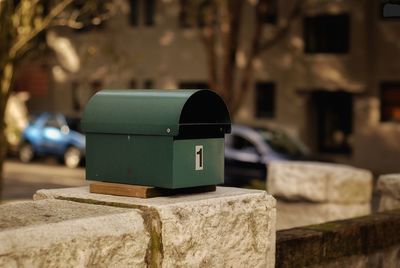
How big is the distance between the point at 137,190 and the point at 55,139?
1159 inches

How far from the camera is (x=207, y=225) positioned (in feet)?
14.0

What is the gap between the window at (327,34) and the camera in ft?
108

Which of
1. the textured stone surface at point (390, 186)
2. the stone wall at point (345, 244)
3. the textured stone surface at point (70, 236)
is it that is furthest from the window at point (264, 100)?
the textured stone surface at point (70, 236)

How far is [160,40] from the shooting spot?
38656 mm

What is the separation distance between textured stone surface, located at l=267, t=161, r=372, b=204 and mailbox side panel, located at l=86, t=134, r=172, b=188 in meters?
7.33

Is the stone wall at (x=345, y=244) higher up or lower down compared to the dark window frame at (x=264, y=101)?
higher up

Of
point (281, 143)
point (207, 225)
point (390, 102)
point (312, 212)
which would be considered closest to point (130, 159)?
point (207, 225)

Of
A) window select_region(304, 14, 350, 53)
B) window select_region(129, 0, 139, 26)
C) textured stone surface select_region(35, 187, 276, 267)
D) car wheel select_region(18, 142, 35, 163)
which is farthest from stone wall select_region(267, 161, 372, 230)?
window select_region(129, 0, 139, 26)

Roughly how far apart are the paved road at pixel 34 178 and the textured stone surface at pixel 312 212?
30.7 ft

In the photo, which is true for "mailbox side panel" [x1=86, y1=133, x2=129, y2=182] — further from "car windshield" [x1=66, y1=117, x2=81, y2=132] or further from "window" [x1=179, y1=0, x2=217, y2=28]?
"car windshield" [x1=66, y1=117, x2=81, y2=132]

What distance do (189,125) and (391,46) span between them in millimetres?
28058

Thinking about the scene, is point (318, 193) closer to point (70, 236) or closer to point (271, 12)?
point (70, 236)

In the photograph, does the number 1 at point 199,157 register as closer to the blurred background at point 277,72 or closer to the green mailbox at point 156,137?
the green mailbox at point 156,137

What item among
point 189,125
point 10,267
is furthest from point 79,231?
point 189,125
